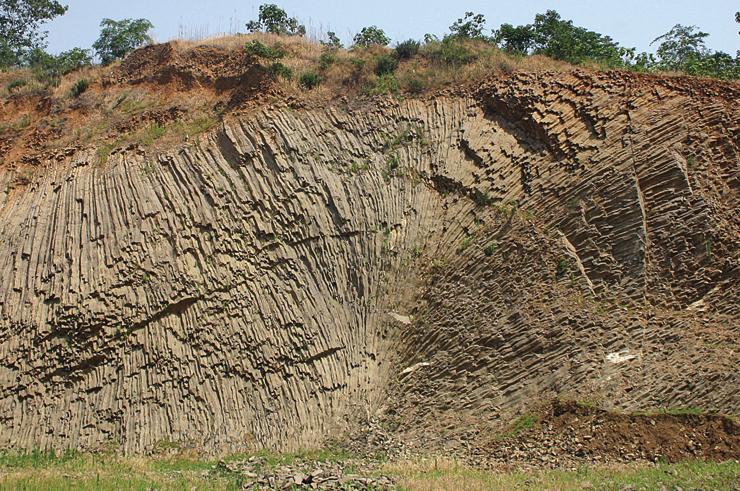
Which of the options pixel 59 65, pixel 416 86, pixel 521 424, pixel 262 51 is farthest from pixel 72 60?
pixel 521 424

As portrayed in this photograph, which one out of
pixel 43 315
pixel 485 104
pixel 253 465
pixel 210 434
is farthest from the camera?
pixel 485 104

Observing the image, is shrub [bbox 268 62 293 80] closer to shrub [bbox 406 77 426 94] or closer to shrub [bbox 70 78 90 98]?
shrub [bbox 406 77 426 94]

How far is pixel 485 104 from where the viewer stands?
2002 centimetres

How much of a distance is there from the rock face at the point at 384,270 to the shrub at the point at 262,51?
Answer: 255cm

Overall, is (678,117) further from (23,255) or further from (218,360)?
(23,255)

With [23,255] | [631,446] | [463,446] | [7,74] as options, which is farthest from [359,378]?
[7,74]

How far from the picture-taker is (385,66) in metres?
22.0

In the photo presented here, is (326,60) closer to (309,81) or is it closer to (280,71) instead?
(309,81)

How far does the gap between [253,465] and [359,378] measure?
3.02m

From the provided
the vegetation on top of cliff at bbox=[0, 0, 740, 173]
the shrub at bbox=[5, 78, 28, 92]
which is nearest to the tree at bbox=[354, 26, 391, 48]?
the vegetation on top of cliff at bbox=[0, 0, 740, 173]

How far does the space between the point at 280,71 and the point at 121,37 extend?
11554 millimetres

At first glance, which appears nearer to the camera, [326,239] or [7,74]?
[326,239]

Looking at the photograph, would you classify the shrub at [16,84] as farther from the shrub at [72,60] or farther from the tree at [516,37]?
the tree at [516,37]

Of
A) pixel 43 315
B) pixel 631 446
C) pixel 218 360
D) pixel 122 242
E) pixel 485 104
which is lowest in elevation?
pixel 631 446
